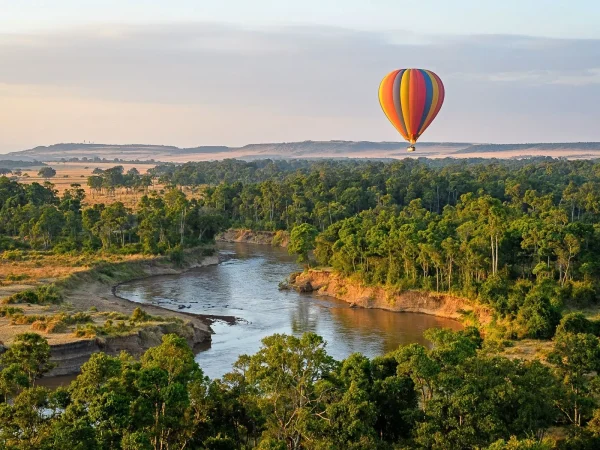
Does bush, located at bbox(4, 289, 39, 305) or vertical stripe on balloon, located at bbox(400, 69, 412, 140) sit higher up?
vertical stripe on balloon, located at bbox(400, 69, 412, 140)

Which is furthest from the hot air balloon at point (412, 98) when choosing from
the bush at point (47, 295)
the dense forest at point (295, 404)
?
the dense forest at point (295, 404)

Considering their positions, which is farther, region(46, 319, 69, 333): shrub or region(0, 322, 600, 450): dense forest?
region(46, 319, 69, 333): shrub

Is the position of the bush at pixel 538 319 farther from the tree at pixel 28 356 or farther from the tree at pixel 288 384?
the tree at pixel 28 356

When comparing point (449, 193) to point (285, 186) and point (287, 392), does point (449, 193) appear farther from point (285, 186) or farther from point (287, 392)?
point (287, 392)

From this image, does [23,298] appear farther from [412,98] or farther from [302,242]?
[412,98]

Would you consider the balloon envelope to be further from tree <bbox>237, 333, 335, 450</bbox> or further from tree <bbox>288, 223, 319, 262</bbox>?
tree <bbox>237, 333, 335, 450</bbox>

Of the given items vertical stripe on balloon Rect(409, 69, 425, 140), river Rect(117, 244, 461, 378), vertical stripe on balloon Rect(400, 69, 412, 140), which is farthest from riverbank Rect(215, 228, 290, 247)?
vertical stripe on balloon Rect(409, 69, 425, 140)

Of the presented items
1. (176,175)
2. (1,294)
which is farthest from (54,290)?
(176,175)
